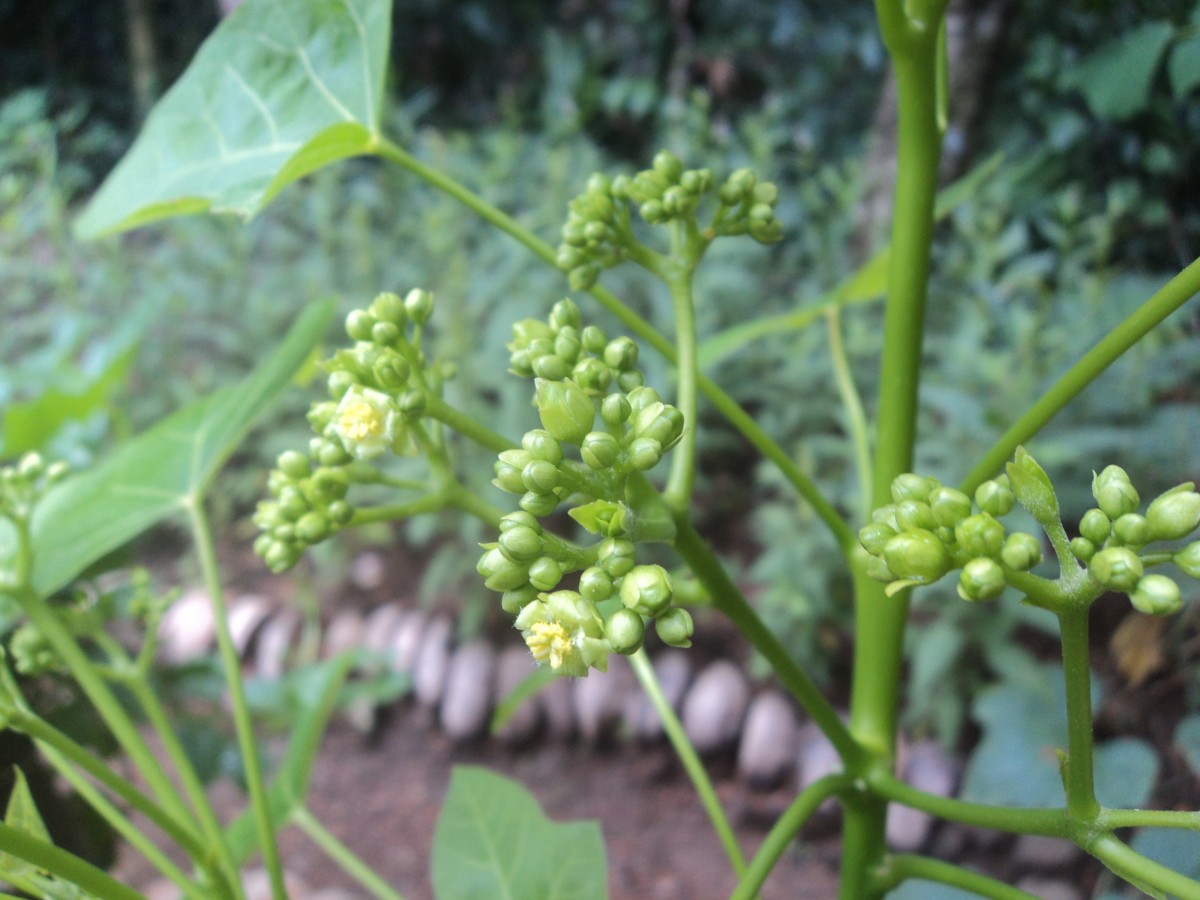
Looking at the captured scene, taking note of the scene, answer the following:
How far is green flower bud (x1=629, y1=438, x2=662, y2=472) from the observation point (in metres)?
0.35

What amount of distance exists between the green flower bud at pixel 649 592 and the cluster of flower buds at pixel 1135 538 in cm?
15

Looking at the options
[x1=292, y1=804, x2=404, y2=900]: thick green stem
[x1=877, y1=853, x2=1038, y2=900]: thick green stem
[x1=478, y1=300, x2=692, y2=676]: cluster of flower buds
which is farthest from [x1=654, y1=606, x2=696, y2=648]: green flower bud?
[x1=292, y1=804, x2=404, y2=900]: thick green stem

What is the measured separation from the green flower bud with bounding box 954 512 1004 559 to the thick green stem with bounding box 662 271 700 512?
112mm

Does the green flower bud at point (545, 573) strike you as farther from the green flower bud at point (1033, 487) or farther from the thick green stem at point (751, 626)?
the green flower bud at point (1033, 487)

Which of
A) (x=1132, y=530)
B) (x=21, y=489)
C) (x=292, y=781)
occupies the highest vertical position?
(x=1132, y=530)

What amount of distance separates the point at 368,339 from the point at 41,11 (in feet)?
20.6

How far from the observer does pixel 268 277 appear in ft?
10.6

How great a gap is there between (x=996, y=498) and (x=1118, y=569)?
0.17ft

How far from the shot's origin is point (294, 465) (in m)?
0.51

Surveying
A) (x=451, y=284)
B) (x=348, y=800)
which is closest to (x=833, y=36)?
(x=451, y=284)

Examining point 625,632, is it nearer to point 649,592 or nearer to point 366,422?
point 649,592

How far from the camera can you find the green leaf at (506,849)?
0.60 m

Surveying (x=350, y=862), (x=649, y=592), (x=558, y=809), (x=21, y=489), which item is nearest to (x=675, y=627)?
(x=649, y=592)

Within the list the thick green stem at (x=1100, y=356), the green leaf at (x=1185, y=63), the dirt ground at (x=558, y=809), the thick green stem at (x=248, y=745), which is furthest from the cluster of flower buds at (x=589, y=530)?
the dirt ground at (x=558, y=809)
